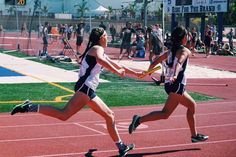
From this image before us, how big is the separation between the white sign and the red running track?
24087 mm

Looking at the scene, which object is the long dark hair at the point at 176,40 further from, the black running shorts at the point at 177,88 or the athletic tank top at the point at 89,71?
the athletic tank top at the point at 89,71

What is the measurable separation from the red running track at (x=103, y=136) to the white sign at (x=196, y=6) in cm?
2409

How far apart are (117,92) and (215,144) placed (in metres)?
6.78

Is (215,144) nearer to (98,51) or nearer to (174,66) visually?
(174,66)

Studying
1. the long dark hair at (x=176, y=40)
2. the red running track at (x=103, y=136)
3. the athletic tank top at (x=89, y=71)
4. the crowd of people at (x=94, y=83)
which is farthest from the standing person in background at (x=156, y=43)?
the athletic tank top at (x=89, y=71)

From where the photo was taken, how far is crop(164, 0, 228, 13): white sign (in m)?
34.5

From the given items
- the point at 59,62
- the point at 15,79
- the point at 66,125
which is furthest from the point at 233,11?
the point at 66,125

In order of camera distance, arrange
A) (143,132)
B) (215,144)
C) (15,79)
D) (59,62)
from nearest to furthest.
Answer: (215,144) → (143,132) → (15,79) → (59,62)

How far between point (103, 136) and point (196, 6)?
2950 centimetres

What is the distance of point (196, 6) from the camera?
3678 centimetres

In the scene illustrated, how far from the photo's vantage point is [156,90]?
50.3 ft

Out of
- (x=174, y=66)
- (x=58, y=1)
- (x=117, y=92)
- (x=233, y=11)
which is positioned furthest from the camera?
(x=58, y=1)

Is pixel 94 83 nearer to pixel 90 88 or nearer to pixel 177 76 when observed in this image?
pixel 90 88

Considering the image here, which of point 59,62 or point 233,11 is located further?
point 233,11
